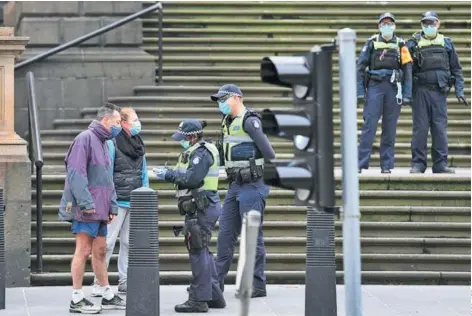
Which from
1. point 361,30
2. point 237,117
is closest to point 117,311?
point 237,117

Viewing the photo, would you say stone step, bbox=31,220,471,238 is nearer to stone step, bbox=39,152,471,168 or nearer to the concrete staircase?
the concrete staircase

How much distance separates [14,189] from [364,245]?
3780 millimetres

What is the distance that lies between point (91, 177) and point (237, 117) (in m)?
1.40

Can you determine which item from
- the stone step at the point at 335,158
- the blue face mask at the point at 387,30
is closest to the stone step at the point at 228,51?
the stone step at the point at 335,158

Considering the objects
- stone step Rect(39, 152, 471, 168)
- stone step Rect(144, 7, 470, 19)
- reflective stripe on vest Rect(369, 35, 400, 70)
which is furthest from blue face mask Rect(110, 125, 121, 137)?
stone step Rect(144, 7, 470, 19)

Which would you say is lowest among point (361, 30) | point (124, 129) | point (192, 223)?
point (192, 223)

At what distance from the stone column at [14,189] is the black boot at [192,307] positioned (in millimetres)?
2380

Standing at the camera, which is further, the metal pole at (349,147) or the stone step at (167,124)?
the stone step at (167,124)

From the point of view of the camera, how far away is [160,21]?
18234mm

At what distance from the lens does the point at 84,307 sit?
456 inches

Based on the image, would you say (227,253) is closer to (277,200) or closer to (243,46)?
(277,200)

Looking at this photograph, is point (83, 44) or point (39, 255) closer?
point (39, 255)

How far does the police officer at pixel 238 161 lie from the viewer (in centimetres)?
1173

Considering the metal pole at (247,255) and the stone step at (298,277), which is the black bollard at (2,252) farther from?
the metal pole at (247,255)
